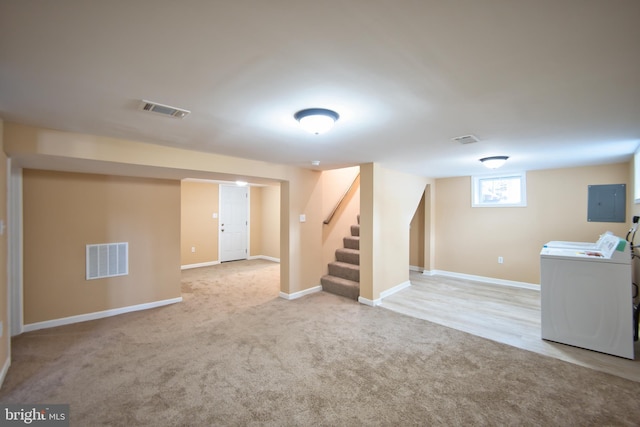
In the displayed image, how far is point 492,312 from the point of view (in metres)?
4.01

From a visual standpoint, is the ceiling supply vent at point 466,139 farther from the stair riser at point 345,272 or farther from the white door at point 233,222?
the white door at point 233,222

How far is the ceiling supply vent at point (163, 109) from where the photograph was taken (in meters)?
1.97

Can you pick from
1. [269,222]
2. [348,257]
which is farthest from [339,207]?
[269,222]

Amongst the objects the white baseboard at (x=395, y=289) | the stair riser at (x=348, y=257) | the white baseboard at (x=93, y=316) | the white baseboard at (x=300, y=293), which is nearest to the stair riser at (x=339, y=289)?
the white baseboard at (x=300, y=293)

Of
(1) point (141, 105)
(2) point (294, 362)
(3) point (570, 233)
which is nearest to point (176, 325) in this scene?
(2) point (294, 362)

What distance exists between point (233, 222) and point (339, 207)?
361cm

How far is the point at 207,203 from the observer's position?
24.1ft

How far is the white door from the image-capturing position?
7.64 m

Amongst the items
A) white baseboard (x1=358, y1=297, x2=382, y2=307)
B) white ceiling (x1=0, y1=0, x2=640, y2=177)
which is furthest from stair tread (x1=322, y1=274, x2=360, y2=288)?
white ceiling (x1=0, y1=0, x2=640, y2=177)

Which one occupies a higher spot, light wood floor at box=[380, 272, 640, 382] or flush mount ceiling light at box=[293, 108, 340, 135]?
flush mount ceiling light at box=[293, 108, 340, 135]

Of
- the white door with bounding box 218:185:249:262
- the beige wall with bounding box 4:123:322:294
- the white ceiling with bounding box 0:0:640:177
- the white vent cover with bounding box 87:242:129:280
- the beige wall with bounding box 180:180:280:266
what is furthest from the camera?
the white door with bounding box 218:185:249:262

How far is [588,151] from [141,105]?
15.8ft

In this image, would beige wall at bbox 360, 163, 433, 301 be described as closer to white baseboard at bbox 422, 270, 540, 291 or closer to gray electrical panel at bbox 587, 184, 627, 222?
white baseboard at bbox 422, 270, 540, 291

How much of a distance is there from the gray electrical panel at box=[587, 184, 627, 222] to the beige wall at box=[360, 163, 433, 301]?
2738 mm
